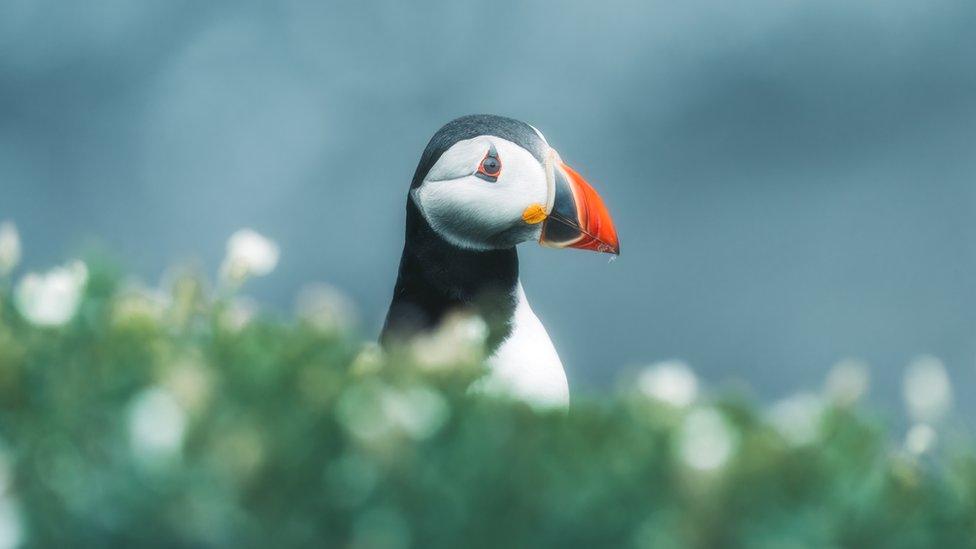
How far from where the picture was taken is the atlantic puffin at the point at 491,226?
5.44 metres

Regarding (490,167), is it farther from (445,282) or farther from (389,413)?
(389,413)

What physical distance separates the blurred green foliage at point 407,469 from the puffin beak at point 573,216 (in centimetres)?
264


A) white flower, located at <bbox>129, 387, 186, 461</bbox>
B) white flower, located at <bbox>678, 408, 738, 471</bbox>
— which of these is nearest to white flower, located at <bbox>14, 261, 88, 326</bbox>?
white flower, located at <bbox>129, 387, 186, 461</bbox>

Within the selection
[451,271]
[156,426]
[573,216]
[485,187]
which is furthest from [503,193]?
[156,426]

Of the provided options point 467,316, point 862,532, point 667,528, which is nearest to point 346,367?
point 667,528

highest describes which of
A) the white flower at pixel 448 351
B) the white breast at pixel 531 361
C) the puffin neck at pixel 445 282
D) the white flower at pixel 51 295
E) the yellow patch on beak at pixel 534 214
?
the yellow patch on beak at pixel 534 214

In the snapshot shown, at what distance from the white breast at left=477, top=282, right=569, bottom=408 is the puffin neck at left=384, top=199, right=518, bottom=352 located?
8 centimetres

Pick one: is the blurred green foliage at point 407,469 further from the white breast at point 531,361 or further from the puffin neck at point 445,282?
the puffin neck at point 445,282

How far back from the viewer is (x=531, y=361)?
5.28 metres

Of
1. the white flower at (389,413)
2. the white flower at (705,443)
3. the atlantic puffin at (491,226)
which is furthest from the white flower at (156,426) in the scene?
the atlantic puffin at (491,226)

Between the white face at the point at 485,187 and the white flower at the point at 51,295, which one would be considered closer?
the white flower at the point at 51,295

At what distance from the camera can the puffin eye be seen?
545 cm

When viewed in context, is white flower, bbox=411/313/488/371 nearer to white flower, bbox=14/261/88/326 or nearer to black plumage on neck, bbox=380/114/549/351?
white flower, bbox=14/261/88/326

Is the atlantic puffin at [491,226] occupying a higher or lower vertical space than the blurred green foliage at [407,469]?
higher
